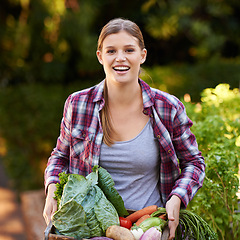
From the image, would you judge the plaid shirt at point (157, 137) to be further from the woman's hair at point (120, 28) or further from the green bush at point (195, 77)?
the green bush at point (195, 77)

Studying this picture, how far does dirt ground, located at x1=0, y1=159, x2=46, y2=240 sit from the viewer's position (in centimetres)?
361

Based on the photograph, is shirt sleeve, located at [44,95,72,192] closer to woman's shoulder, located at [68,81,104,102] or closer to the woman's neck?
woman's shoulder, located at [68,81,104,102]

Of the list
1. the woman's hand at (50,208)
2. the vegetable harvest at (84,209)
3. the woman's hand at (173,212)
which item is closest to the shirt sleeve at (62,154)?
the woman's hand at (50,208)

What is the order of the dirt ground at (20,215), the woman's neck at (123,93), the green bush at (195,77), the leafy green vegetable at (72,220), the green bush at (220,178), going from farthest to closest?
the green bush at (195,77)
the dirt ground at (20,215)
the green bush at (220,178)
the woman's neck at (123,93)
the leafy green vegetable at (72,220)

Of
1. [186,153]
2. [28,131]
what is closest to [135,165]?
[186,153]

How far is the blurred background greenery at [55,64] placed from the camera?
18.4ft

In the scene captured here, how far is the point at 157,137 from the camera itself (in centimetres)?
188

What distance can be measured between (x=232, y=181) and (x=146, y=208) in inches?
34.2

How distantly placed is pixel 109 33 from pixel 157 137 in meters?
0.56

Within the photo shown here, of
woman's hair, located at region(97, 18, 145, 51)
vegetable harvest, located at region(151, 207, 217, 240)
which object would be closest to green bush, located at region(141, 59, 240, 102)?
woman's hair, located at region(97, 18, 145, 51)

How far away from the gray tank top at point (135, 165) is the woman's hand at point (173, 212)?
22 centimetres

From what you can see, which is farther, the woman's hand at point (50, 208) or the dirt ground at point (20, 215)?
the dirt ground at point (20, 215)

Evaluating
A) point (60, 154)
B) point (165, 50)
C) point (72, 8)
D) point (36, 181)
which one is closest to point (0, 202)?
point (36, 181)

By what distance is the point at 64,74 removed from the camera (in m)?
6.80
